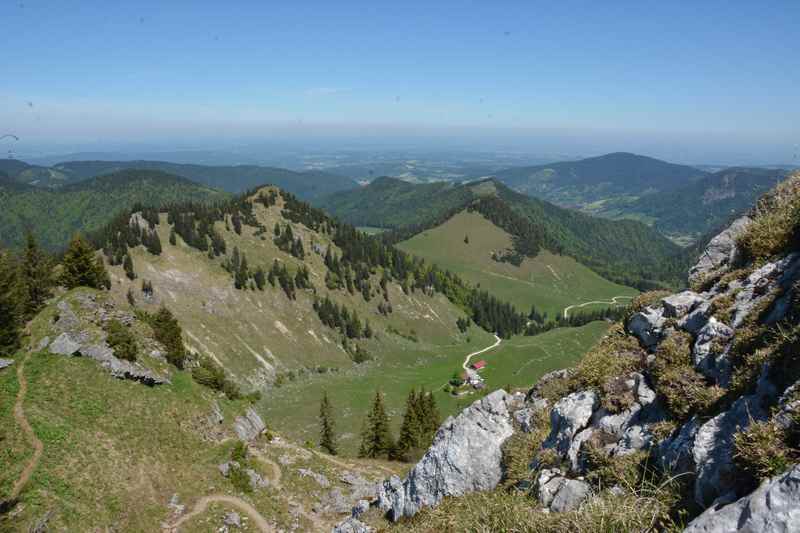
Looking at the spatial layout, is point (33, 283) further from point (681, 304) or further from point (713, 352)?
point (713, 352)

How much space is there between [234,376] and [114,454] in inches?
2178

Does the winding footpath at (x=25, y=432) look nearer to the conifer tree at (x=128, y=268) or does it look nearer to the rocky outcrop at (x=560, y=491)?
the rocky outcrop at (x=560, y=491)

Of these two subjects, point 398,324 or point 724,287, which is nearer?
point 724,287

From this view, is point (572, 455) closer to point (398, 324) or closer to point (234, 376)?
point (234, 376)

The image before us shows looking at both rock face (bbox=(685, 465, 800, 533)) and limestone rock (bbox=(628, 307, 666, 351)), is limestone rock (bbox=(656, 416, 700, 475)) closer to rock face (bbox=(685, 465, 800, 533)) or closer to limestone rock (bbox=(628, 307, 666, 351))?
rock face (bbox=(685, 465, 800, 533))

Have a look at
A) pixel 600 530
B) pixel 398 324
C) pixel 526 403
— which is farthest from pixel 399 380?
pixel 600 530

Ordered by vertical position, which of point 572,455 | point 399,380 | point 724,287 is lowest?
point 399,380

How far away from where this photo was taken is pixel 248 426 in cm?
4562

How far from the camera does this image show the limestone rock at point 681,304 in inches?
543

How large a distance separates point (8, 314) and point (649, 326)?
45.1m

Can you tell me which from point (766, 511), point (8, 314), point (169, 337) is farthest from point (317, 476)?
point (766, 511)

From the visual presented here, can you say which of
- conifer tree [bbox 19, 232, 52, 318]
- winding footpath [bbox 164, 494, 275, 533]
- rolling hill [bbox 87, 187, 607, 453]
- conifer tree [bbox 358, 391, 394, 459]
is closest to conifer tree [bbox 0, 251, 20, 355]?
conifer tree [bbox 19, 232, 52, 318]

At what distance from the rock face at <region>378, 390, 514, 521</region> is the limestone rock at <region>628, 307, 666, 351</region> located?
6.03 meters

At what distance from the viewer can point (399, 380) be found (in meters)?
105
